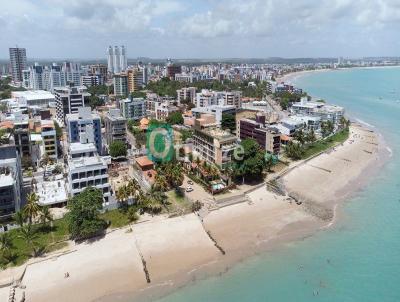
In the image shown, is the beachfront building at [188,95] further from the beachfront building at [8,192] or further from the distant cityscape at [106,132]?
the beachfront building at [8,192]

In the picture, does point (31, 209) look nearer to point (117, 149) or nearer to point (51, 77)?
point (117, 149)

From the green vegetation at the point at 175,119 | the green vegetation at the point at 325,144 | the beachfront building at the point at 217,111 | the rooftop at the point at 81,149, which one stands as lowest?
the green vegetation at the point at 325,144

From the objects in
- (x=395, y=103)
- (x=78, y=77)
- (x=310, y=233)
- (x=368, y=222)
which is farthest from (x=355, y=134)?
(x=78, y=77)

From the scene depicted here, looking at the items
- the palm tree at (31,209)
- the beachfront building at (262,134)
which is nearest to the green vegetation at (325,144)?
the beachfront building at (262,134)

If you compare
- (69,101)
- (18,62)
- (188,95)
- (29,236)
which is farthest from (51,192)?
(18,62)

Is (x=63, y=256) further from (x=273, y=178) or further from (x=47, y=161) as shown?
(x=273, y=178)

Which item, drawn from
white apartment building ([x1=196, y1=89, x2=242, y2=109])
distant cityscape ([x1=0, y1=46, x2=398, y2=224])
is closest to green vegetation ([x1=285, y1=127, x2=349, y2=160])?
distant cityscape ([x1=0, y1=46, x2=398, y2=224])

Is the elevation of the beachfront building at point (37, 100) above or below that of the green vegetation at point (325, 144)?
above
